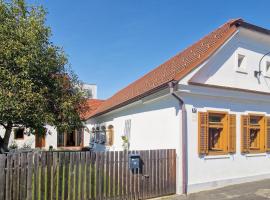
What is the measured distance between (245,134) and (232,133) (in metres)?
0.82

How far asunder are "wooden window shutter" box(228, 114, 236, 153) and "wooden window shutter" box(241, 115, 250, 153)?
48 centimetres

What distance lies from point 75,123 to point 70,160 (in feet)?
14.6

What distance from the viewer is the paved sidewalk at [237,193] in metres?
8.21

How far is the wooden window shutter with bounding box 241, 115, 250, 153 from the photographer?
34.4 feet

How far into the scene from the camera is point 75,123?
37.1ft

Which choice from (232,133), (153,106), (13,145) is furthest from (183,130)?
(13,145)

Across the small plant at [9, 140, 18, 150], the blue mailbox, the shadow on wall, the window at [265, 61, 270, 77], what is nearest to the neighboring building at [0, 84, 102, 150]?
the small plant at [9, 140, 18, 150]

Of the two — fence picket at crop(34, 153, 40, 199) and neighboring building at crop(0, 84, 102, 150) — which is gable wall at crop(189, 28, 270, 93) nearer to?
fence picket at crop(34, 153, 40, 199)

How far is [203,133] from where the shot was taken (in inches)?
367

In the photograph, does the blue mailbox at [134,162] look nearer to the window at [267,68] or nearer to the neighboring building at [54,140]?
the window at [267,68]

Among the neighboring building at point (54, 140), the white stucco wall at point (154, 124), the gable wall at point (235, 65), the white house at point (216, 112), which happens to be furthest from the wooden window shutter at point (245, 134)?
the neighboring building at point (54, 140)

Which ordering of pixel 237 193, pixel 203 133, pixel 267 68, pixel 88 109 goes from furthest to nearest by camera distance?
pixel 88 109
pixel 267 68
pixel 203 133
pixel 237 193

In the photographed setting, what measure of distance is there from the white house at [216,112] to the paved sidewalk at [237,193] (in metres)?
0.36

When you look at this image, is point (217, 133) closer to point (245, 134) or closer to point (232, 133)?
point (232, 133)
